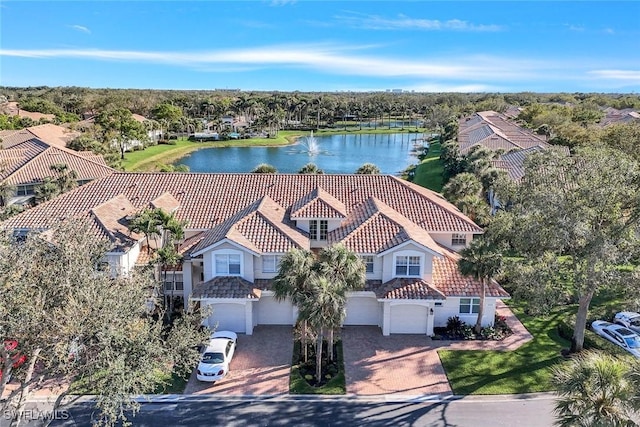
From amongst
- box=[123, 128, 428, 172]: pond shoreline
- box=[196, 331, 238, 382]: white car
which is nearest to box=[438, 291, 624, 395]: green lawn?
box=[196, 331, 238, 382]: white car

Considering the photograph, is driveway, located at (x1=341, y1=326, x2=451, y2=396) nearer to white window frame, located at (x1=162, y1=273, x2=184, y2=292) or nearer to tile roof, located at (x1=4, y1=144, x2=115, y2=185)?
white window frame, located at (x1=162, y1=273, x2=184, y2=292)

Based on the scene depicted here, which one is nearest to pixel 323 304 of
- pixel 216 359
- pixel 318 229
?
pixel 216 359

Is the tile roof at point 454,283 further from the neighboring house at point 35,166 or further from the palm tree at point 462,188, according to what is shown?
the neighboring house at point 35,166

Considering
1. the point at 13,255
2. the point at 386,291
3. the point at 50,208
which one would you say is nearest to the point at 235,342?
the point at 386,291

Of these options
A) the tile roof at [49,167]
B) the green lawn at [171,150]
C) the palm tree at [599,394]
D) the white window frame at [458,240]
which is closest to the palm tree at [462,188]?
the white window frame at [458,240]

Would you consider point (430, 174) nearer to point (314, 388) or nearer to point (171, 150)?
point (314, 388)

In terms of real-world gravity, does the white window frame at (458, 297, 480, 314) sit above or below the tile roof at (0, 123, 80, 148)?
below
